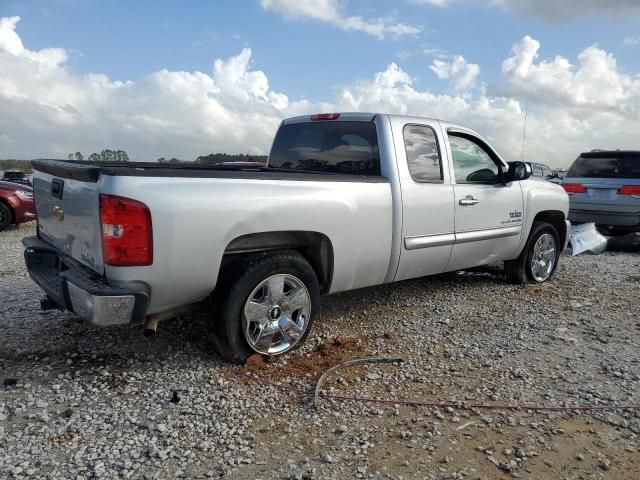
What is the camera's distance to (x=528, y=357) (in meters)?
3.97

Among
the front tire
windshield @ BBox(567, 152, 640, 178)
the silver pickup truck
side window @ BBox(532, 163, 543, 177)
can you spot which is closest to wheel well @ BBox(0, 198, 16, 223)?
the silver pickup truck

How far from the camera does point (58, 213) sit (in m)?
3.63

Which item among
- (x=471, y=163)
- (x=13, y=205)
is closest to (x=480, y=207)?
(x=471, y=163)

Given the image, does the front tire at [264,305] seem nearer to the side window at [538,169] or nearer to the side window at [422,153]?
the side window at [422,153]

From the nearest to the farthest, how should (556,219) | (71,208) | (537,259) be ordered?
(71,208), (537,259), (556,219)

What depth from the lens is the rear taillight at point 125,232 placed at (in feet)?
9.51

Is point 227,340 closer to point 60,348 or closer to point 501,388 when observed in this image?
point 60,348

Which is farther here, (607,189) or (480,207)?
(607,189)

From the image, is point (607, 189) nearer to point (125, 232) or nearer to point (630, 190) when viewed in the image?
point (630, 190)

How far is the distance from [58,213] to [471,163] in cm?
373

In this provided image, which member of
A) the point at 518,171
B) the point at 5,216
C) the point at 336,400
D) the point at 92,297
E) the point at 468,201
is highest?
the point at 518,171

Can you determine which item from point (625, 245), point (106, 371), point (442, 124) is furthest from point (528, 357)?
point (625, 245)

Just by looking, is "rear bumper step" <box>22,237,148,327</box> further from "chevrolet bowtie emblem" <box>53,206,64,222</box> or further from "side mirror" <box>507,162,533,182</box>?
"side mirror" <box>507,162,533,182</box>

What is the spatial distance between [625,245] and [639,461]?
23.7ft
